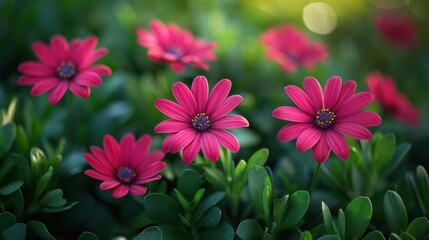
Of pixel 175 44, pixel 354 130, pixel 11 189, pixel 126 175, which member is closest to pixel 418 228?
pixel 354 130

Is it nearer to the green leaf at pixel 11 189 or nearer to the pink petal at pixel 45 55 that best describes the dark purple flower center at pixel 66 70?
the pink petal at pixel 45 55

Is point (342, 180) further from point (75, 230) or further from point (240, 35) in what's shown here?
point (240, 35)

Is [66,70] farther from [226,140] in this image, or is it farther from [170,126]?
[226,140]

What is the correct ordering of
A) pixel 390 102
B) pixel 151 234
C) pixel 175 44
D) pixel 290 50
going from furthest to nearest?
1. pixel 290 50
2. pixel 390 102
3. pixel 175 44
4. pixel 151 234

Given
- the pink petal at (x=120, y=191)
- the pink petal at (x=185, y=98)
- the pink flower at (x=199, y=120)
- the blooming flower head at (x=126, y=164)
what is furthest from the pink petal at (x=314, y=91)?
the pink petal at (x=120, y=191)

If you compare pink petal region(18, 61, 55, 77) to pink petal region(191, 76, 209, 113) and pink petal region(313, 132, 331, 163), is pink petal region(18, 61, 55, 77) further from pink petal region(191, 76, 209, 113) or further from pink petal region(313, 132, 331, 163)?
pink petal region(313, 132, 331, 163)

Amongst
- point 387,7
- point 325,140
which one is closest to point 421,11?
point 387,7
